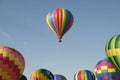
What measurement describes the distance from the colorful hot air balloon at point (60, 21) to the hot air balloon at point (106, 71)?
22.2ft

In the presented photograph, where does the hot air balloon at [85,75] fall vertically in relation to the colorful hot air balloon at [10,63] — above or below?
below

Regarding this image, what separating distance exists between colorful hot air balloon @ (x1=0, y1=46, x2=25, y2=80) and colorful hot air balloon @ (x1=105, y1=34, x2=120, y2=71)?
830 cm

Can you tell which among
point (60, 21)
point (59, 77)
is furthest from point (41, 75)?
point (59, 77)

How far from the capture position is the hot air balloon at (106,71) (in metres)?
38.0

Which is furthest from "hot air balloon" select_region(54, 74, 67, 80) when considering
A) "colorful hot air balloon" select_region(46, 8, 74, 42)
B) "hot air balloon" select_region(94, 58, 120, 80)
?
"hot air balloon" select_region(94, 58, 120, 80)

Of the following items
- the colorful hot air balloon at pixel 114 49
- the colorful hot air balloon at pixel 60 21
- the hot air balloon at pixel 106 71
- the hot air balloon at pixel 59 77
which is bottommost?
the hot air balloon at pixel 59 77

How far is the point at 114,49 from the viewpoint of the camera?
33.5 m

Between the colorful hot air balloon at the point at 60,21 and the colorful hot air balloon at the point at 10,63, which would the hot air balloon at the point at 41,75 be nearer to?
the colorful hot air balloon at the point at 60,21

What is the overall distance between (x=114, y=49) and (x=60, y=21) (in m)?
11.8

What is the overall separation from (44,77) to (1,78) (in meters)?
12.4

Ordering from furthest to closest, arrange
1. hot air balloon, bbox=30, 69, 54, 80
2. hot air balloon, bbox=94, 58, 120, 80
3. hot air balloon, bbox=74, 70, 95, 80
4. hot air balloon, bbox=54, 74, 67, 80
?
hot air balloon, bbox=54, 74, 67, 80
hot air balloon, bbox=74, 70, 95, 80
hot air balloon, bbox=30, 69, 54, 80
hot air balloon, bbox=94, 58, 120, 80

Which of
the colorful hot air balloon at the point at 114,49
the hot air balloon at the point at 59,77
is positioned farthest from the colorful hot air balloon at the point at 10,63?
the hot air balloon at the point at 59,77

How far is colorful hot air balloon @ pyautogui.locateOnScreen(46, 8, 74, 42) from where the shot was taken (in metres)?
43.7

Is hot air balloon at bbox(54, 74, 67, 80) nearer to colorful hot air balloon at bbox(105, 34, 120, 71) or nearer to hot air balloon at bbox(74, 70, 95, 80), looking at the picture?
hot air balloon at bbox(74, 70, 95, 80)
